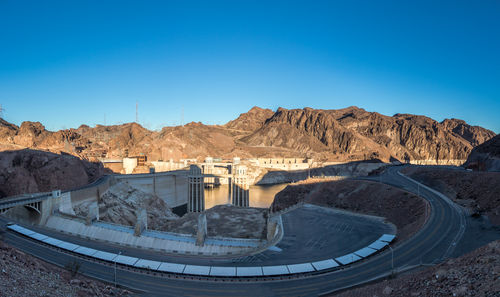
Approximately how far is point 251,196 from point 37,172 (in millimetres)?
81826

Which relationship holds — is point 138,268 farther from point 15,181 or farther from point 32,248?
point 15,181

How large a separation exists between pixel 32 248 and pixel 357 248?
3418 cm

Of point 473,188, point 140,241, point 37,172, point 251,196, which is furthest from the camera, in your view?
point 251,196

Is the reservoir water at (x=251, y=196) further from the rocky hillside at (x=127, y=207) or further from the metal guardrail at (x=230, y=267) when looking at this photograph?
the metal guardrail at (x=230, y=267)

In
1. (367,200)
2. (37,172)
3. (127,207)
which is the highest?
(37,172)

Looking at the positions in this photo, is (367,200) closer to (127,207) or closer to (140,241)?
(140,241)

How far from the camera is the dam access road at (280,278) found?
2173cm

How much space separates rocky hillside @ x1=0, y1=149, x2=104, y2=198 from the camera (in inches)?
2045

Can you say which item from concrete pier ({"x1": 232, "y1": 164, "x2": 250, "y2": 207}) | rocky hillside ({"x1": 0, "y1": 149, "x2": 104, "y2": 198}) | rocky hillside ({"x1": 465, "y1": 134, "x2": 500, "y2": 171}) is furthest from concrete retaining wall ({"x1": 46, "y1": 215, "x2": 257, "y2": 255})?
rocky hillside ({"x1": 465, "y1": 134, "x2": 500, "y2": 171})

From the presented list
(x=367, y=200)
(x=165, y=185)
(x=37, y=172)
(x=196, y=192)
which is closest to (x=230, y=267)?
(x=367, y=200)

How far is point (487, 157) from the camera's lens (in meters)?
64.9

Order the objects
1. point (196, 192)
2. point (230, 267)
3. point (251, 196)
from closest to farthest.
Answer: point (230, 267)
point (196, 192)
point (251, 196)

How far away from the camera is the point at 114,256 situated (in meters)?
27.1

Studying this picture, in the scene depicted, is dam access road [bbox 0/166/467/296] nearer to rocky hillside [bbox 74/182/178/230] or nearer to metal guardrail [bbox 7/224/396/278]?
metal guardrail [bbox 7/224/396/278]
